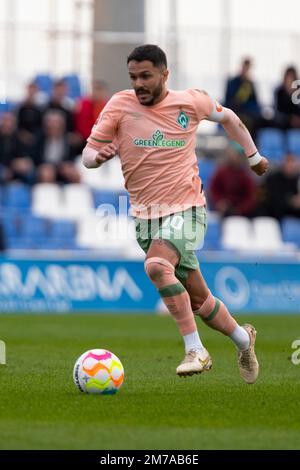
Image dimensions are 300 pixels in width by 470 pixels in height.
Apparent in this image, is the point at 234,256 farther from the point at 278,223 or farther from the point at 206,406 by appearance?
the point at 206,406

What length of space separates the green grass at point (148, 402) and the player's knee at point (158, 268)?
0.86 m

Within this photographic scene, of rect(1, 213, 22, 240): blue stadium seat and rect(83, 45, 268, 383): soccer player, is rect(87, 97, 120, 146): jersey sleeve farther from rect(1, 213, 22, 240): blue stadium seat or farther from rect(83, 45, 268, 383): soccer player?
rect(1, 213, 22, 240): blue stadium seat

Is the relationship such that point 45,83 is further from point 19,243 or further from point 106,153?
point 106,153

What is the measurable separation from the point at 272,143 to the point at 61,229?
16.0 feet

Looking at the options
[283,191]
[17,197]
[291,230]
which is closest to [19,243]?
[17,197]

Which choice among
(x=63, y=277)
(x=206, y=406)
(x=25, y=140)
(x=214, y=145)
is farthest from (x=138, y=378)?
(x=214, y=145)

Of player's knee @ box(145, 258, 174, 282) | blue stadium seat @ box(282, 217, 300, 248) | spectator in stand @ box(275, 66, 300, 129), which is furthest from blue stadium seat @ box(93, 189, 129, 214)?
player's knee @ box(145, 258, 174, 282)

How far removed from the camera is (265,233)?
2323 centimetres

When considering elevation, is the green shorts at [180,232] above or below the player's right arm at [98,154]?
below

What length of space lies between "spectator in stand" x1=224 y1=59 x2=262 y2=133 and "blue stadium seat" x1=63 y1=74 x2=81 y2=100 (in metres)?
3.29

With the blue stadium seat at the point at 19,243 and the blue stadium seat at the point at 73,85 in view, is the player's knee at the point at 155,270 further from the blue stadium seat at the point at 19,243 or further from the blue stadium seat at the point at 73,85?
the blue stadium seat at the point at 73,85

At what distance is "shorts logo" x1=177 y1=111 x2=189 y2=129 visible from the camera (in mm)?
9773

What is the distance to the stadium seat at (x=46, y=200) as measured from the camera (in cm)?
2228

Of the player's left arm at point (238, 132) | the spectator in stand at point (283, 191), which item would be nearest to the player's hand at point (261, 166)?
the player's left arm at point (238, 132)
